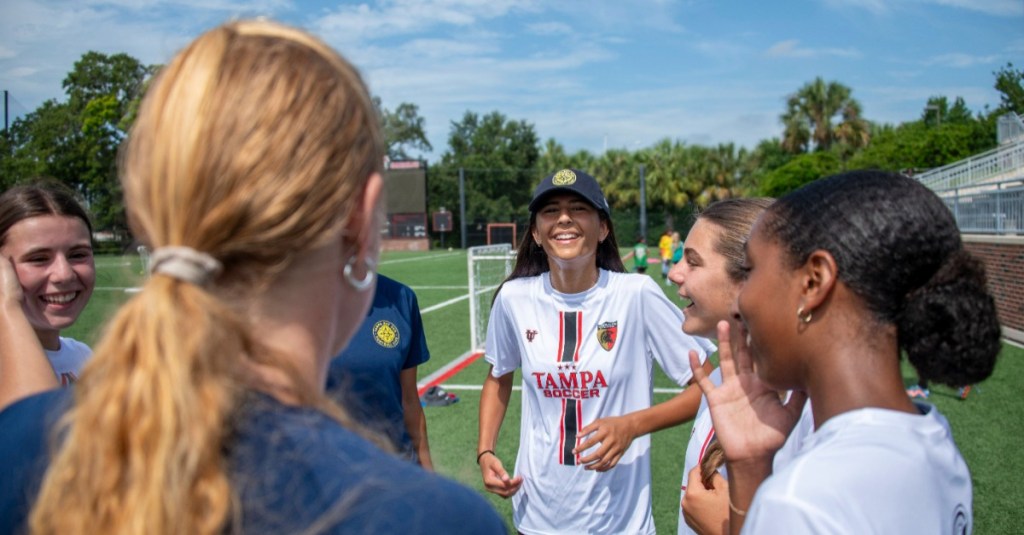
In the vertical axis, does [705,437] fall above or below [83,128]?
below

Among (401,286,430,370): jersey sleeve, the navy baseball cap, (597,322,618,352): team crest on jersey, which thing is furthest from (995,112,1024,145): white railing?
(401,286,430,370): jersey sleeve

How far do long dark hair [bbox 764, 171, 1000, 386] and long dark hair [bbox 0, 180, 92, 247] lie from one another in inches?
103

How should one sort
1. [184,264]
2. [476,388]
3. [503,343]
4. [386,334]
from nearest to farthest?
1. [184,264]
2. [386,334]
3. [503,343]
4. [476,388]

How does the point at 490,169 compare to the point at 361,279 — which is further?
the point at 490,169

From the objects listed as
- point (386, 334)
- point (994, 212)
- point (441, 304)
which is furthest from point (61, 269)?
point (994, 212)

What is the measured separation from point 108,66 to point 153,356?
6222 centimetres

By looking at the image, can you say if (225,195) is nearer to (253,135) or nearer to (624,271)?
(253,135)

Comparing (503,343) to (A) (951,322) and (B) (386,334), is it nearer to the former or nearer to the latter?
(B) (386,334)

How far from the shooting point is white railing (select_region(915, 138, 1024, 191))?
3131cm

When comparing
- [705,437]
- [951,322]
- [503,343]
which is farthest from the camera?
[503,343]

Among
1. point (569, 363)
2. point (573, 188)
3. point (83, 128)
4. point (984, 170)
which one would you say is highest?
point (83, 128)

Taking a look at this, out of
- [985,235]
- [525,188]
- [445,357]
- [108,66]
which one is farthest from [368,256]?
[525,188]

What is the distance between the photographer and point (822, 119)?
231ft

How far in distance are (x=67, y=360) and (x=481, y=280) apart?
10967mm
